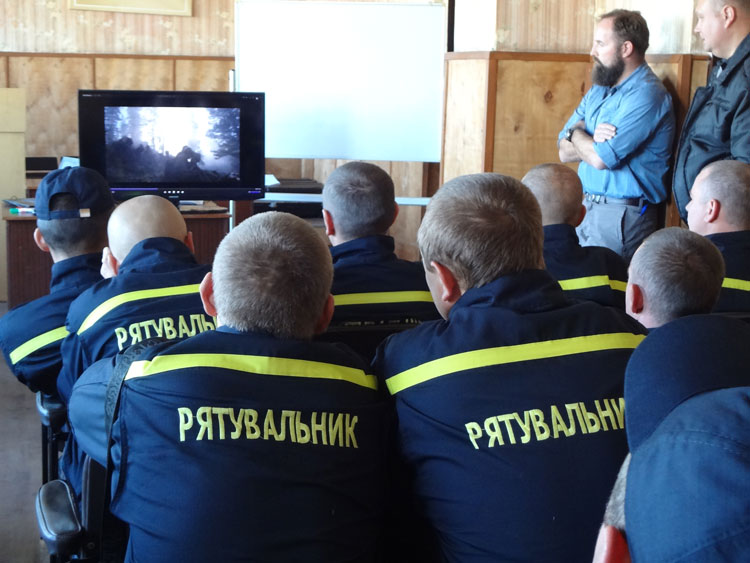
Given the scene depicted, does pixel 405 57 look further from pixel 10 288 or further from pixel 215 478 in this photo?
pixel 215 478

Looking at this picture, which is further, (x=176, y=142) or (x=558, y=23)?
(x=176, y=142)

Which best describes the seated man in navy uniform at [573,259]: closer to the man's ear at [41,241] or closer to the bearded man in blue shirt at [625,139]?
the bearded man in blue shirt at [625,139]

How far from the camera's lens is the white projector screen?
548cm

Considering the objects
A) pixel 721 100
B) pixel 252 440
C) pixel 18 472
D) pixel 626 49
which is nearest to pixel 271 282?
pixel 252 440

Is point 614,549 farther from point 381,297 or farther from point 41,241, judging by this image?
point 41,241

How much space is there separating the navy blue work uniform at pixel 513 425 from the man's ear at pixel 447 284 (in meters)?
0.13

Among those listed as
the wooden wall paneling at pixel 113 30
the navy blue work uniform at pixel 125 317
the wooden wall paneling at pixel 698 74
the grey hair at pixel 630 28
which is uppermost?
the wooden wall paneling at pixel 113 30

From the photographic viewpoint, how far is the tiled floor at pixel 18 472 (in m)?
2.83

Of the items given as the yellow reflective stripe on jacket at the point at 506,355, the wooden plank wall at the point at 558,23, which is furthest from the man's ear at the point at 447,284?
the wooden plank wall at the point at 558,23

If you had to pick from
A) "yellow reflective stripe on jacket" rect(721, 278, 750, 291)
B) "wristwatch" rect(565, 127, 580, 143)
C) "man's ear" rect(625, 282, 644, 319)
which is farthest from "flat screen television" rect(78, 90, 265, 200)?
"man's ear" rect(625, 282, 644, 319)

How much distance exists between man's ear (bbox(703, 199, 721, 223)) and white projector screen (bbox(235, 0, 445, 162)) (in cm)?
303

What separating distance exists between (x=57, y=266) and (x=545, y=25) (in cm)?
264

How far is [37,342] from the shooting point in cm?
244

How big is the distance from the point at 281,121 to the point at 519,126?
5.99 feet
